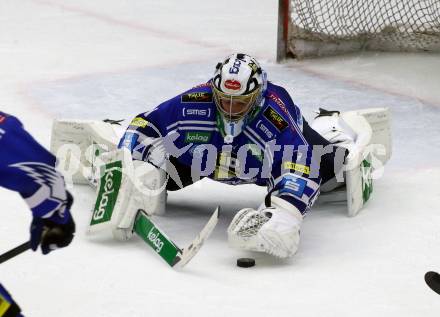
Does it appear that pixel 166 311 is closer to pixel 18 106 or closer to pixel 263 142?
pixel 263 142

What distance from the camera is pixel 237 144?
4.57m

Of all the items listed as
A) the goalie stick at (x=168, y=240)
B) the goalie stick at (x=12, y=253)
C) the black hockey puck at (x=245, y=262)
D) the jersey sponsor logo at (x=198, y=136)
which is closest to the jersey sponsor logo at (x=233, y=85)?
the jersey sponsor logo at (x=198, y=136)

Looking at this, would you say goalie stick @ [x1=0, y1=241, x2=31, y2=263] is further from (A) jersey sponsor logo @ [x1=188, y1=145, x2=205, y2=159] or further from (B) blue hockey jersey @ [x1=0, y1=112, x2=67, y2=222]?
(A) jersey sponsor logo @ [x1=188, y1=145, x2=205, y2=159]

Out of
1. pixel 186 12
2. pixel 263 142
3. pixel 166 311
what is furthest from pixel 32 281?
pixel 186 12

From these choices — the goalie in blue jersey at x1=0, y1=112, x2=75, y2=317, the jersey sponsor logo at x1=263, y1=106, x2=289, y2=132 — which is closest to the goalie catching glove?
the jersey sponsor logo at x1=263, y1=106, x2=289, y2=132

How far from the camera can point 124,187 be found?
14.6ft

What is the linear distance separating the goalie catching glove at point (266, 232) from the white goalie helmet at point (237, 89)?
0.41 metres

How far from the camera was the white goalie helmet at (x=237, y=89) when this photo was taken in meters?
4.45

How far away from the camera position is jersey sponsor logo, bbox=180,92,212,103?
15.1 feet

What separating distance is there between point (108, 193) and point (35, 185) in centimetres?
171

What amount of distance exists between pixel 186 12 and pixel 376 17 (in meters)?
2.14

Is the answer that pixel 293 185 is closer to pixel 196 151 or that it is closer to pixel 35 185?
pixel 196 151

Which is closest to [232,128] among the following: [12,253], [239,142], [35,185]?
[239,142]

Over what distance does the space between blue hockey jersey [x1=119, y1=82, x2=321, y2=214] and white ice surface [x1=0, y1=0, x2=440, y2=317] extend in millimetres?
240
